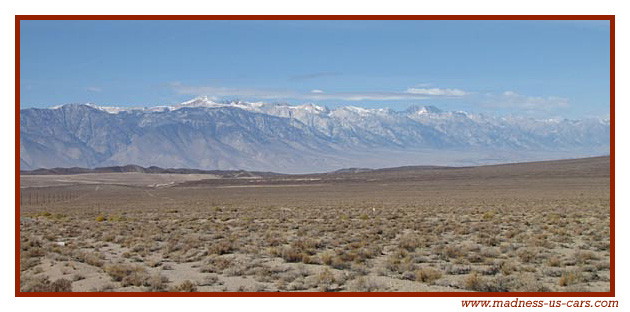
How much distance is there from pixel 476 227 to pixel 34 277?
55.6 ft

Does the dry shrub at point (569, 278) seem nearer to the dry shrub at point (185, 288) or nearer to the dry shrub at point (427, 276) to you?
the dry shrub at point (427, 276)

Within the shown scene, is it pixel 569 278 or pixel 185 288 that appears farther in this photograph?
pixel 569 278

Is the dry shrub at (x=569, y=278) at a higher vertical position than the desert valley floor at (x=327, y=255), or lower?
higher

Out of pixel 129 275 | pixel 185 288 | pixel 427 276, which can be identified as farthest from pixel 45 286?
pixel 427 276

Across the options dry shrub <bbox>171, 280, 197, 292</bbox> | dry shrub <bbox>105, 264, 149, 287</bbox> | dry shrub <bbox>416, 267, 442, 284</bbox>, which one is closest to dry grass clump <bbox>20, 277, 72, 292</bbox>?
dry shrub <bbox>105, 264, 149, 287</bbox>

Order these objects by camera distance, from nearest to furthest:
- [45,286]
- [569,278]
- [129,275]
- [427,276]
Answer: [45,286], [569,278], [427,276], [129,275]

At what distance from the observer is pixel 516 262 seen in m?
16.9

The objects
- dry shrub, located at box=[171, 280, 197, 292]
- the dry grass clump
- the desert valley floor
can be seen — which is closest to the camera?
the dry grass clump

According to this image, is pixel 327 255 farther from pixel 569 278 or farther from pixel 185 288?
pixel 569 278

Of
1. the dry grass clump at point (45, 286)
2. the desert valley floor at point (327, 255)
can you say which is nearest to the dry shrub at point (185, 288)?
the desert valley floor at point (327, 255)

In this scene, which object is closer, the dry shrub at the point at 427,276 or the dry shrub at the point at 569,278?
the dry shrub at the point at 569,278

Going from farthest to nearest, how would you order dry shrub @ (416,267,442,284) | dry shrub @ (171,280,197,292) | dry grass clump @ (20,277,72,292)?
1. dry shrub @ (416,267,442,284)
2. dry shrub @ (171,280,197,292)
3. dry grass clump @ (20,277,72,292)

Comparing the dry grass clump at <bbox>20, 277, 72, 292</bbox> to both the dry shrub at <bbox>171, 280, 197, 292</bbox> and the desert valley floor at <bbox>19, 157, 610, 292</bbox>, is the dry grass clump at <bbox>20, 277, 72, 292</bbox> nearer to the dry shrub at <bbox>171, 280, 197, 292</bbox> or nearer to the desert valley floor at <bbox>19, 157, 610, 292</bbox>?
the desert valley floor at <bbox>19, 157, 610, 292</bbox>

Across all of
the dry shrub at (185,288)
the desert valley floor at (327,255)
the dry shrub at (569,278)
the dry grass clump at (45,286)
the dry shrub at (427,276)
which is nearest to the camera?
the dry grass clump at (45,286)
